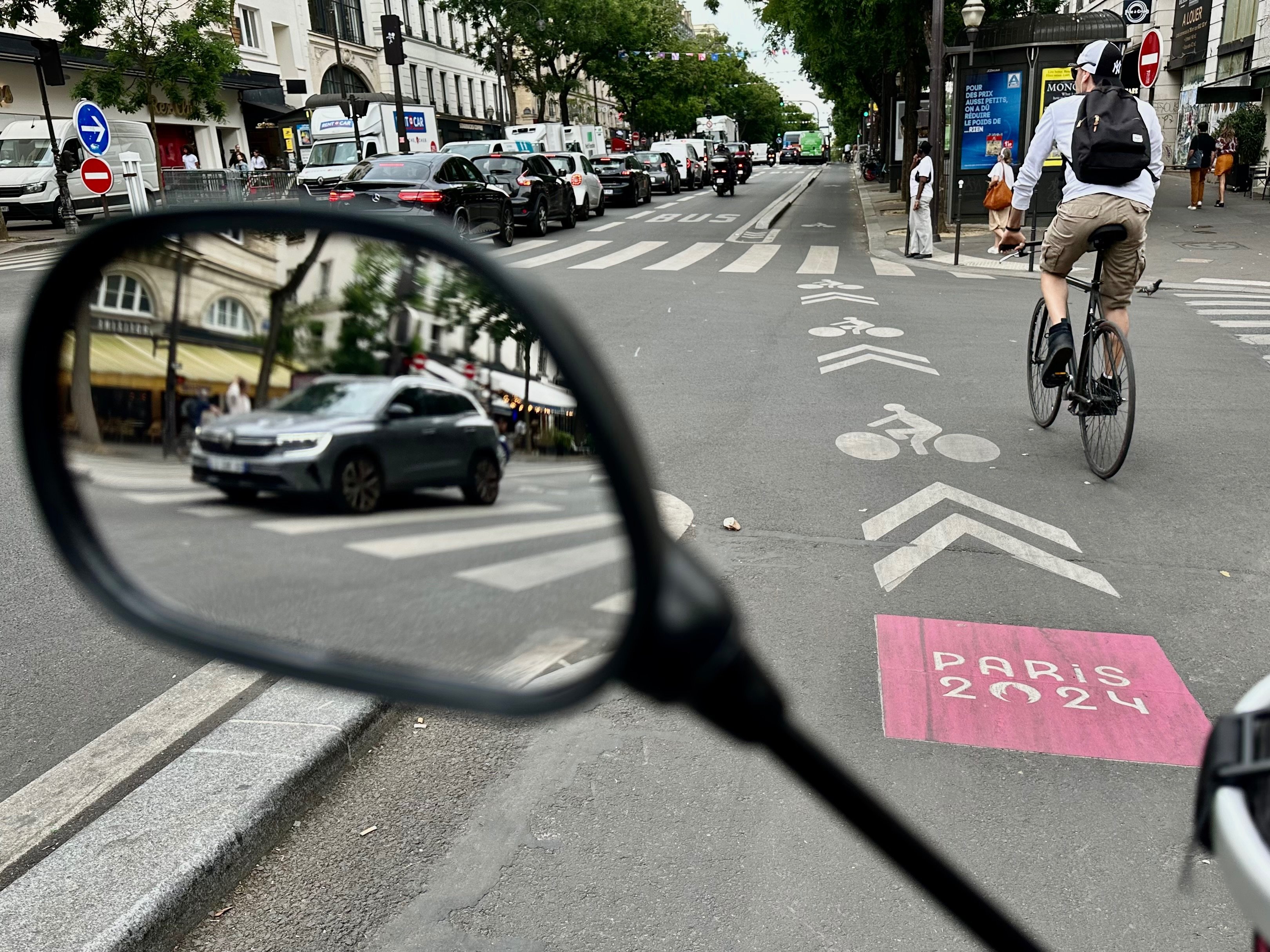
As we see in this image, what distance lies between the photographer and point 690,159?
45.9 metres

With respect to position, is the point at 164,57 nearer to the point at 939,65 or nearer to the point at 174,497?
the point at 939,65

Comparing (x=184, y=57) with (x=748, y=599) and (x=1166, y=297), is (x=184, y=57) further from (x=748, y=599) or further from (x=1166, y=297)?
(x=748, y=599)

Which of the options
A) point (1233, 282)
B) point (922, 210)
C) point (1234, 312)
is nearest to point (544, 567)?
point (1234, 312)

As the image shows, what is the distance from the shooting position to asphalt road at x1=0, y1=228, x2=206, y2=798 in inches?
125

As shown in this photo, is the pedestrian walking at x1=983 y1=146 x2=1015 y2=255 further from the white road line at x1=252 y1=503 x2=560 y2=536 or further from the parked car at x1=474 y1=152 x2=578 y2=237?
the parked car at x1=474 y1=152 x2=578 y2=237

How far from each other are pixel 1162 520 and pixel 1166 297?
8412 millimetres

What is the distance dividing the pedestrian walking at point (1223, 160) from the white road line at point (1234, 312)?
15.4 meters

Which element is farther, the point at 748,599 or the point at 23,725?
the point at 748,599

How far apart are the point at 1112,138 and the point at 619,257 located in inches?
522

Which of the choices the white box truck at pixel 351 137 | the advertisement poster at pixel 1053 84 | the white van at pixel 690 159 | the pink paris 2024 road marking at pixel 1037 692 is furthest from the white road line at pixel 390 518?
the white van at pixel 690 159

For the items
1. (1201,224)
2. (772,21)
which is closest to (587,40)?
(772,21)

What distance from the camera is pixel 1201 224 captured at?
20.9 m

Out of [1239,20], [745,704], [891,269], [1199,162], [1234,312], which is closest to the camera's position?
[745,704]

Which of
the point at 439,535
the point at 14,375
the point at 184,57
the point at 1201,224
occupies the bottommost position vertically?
the point at 1201,224
